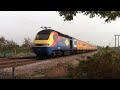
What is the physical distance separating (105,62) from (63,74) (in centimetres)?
217

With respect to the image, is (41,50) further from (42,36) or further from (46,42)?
(42,36)

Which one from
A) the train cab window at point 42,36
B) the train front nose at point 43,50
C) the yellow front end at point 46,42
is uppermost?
the train cab window at point 42,36

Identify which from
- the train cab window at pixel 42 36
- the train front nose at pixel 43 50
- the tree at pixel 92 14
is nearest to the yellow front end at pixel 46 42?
the train cab window at pixel 42 36

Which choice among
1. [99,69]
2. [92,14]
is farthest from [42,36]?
[99,69]

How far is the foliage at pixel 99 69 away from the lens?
10531 mm

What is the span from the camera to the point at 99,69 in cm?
1106

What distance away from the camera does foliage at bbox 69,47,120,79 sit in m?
10.5

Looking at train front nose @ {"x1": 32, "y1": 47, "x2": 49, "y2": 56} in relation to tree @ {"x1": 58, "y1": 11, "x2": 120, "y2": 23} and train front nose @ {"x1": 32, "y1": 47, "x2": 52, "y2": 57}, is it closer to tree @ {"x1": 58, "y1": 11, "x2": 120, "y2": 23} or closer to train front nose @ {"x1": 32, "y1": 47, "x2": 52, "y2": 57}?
train front nose @ {"x1": 32, "y1": 47, "x2": 52, "y2": 57}

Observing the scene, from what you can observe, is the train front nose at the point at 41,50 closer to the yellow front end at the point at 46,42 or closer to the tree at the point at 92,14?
the yellow front end at the point at 46,42

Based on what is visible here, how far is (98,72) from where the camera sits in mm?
10805

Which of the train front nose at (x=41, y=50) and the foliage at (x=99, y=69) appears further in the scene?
the train front nose at (x=41, y=50)
